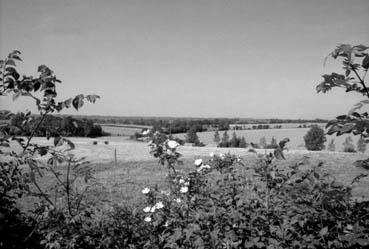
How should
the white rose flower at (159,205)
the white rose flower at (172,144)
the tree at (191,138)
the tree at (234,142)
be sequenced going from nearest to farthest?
the white rose flower at (159,205) → the white rose flower at (172,144) → the tree at (191,138) → the tree at (234,142)

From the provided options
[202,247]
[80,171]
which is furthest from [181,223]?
[80,171]

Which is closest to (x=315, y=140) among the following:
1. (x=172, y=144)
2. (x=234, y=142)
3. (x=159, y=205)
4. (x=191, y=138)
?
(x=234, y=142)

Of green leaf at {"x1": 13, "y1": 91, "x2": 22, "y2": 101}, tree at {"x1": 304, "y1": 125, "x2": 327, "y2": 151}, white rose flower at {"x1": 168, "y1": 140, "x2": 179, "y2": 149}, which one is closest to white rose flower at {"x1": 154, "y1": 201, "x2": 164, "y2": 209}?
white rose flower at {"x1": 168, "y1": 140, "x2": 179, "y2": 149}

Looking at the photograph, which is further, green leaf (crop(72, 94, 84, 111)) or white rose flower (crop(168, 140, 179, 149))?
white rose flower (crop(168, 140, 179, 149))

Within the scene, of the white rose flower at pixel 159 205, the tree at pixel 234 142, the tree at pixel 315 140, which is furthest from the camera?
the tree at pixel 234 142

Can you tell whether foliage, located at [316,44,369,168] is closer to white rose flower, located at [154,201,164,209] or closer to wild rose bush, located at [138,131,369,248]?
wild rose bush, located at [138,131,369,248]

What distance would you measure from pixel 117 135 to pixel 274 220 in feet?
285

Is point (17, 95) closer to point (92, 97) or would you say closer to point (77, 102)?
point (77, 102)

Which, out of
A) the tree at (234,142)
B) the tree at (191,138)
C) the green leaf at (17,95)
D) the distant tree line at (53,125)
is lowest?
the tree at (234,142)

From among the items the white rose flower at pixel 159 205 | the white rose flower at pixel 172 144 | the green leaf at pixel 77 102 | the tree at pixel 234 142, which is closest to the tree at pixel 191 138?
the white rose flower at pixel 172 144

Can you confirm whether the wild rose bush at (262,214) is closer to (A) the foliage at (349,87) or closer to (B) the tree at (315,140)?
(A) the foliage at (349,87)

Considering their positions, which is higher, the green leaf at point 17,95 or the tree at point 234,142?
the green leaf at point 17,95

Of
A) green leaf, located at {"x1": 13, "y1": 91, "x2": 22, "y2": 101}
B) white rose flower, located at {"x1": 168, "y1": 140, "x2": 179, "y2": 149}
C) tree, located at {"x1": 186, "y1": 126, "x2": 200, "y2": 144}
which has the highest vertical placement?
green leaf, located at {"x1": 13, "y1": 91, "x2": 22, "y2": 101}

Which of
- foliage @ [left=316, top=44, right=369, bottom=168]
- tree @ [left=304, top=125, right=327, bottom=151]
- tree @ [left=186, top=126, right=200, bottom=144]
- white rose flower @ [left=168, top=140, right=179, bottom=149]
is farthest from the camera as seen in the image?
tree @ [left=304, top=125, right=327, bottom=151]
